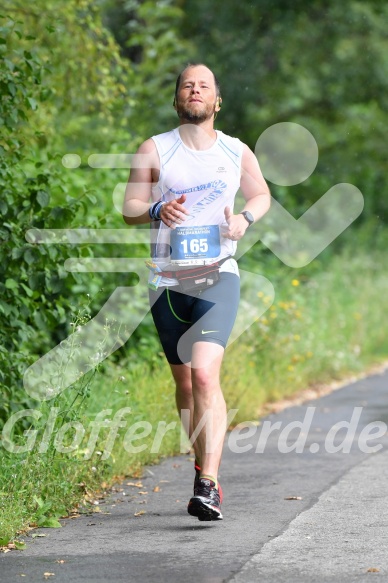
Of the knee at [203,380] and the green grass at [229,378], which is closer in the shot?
the knee at [203,380]

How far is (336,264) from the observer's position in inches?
663

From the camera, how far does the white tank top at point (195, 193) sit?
18.6ft

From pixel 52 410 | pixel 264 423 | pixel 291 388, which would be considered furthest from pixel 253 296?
pixel 52 410

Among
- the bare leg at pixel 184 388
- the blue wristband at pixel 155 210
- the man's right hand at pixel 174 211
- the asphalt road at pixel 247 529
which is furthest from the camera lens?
the bare leg at pixel 184 388

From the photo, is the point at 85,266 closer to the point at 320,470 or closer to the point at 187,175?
the point at 187,175

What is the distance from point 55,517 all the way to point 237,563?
1333mm

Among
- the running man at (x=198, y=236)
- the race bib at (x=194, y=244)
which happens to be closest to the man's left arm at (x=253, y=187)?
the running man at (x=198, y=236)

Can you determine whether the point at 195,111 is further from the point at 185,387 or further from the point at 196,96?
the point at 185,387

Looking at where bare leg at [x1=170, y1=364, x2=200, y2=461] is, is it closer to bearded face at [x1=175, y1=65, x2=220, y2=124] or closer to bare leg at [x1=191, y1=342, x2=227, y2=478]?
bare leg at [x1=191, y1=342, x2=227, y2=478]

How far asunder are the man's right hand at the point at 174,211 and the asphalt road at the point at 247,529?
145 centimetres

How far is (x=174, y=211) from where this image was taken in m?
5.47

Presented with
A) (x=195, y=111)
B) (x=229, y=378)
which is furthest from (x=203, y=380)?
(x=229, y=378)

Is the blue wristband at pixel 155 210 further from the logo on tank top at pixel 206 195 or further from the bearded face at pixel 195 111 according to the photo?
the bearded face at pixel 195 111

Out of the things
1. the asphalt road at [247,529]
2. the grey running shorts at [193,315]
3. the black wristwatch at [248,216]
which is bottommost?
the asphalt road at [247,529]
